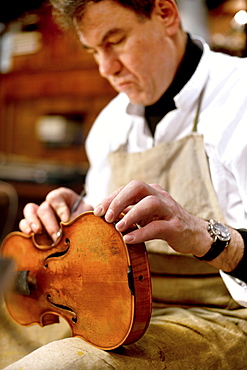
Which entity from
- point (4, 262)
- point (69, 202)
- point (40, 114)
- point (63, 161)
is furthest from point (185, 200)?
point (40, 114)

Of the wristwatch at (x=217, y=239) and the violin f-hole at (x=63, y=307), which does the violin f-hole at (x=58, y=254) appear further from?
the wristwatch at (x=217, y=239)

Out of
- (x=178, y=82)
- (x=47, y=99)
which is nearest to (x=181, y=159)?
(x=178, y=82)

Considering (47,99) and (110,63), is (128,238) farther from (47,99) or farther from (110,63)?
(47,99)

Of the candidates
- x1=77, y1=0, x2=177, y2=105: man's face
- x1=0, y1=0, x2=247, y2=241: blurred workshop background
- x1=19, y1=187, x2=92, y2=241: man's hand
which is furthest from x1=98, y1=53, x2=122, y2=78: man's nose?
x1=0, y1=0, x2=247, y2=241: blurred workshop background

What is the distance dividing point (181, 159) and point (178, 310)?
51cm

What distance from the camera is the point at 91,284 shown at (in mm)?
1059

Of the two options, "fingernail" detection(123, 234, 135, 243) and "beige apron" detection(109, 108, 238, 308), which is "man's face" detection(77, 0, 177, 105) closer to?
"beige apron" detection(109, 108, 238, 308)

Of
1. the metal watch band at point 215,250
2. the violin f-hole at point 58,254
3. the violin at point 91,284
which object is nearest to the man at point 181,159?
the metal watch band at point 215,250

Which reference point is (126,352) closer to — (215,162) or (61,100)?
(215,162)

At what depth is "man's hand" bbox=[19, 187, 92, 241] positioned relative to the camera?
1.46 meters

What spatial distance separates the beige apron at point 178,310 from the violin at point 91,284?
2.6 inches

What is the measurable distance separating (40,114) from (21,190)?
1.24 m

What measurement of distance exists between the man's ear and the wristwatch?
0.73 m

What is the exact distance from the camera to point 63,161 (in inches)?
182
